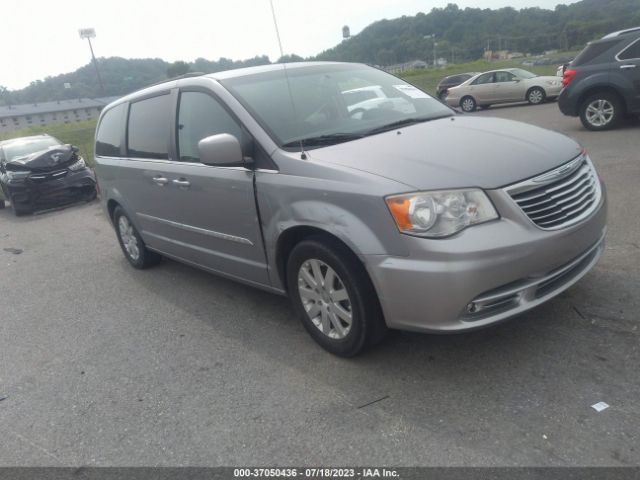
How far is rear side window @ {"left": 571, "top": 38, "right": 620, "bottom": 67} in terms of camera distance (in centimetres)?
962

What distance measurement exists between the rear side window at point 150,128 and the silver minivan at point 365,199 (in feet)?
0.08

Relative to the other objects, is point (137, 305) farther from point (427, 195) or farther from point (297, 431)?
point (427, 195)

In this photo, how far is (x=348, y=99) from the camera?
13.3ft

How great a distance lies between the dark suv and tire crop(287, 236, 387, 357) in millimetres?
8505

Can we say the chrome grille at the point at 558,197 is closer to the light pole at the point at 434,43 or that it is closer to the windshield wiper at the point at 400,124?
the windshield wiper at the point at 400,124

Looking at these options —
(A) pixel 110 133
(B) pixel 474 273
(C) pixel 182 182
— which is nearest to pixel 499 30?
(A) pixel 110 133

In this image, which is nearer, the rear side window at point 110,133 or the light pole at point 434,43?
the rear side window at point 110,133

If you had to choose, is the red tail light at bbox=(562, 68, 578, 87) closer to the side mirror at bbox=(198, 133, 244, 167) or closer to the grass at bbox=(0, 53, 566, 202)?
the side mirror at bbox=(198, 133, 244, 167)

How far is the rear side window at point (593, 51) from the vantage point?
9.62 m

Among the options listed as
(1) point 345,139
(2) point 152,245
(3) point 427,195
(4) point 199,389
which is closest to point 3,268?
(2) point 152,245

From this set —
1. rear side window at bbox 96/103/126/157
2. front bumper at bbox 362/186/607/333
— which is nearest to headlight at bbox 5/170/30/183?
rear side window at bbox 96/103/126/157

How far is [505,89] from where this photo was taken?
18516 millimetres

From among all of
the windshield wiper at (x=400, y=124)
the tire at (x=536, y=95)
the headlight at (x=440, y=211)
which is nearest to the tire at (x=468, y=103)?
the tire at (x=536, y=95)

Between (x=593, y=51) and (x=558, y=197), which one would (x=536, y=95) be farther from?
(x=558, y=197)
